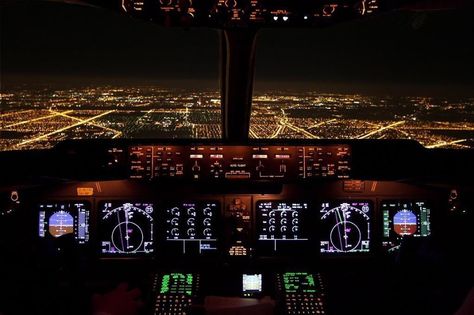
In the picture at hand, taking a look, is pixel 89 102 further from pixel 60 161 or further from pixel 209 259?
pixel 209 259

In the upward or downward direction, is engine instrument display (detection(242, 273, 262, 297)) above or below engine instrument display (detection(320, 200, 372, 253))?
below

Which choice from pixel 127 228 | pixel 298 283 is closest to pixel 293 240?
pixel 298 283

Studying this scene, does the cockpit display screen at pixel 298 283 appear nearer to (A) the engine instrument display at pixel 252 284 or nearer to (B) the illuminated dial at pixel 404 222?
(A) the engine instrument display at pixel 252 284

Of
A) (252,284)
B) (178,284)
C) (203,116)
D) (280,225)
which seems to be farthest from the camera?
(203,116)

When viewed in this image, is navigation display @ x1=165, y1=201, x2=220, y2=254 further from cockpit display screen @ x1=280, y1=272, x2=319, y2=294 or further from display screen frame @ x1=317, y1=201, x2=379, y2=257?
display screen frame @ x1=317, y1=201, x2=379, y2=257

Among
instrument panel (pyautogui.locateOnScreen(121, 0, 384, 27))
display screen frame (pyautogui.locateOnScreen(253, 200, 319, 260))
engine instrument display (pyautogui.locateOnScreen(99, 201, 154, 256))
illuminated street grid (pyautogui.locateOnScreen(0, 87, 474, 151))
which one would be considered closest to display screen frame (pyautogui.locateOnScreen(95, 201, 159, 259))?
engine instrument display (pyautogui.locateOnScreen(99, 201, 154, 256))

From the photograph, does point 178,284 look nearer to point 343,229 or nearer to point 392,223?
point 343,229

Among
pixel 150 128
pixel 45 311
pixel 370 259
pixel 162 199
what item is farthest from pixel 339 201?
pixel 45 311
